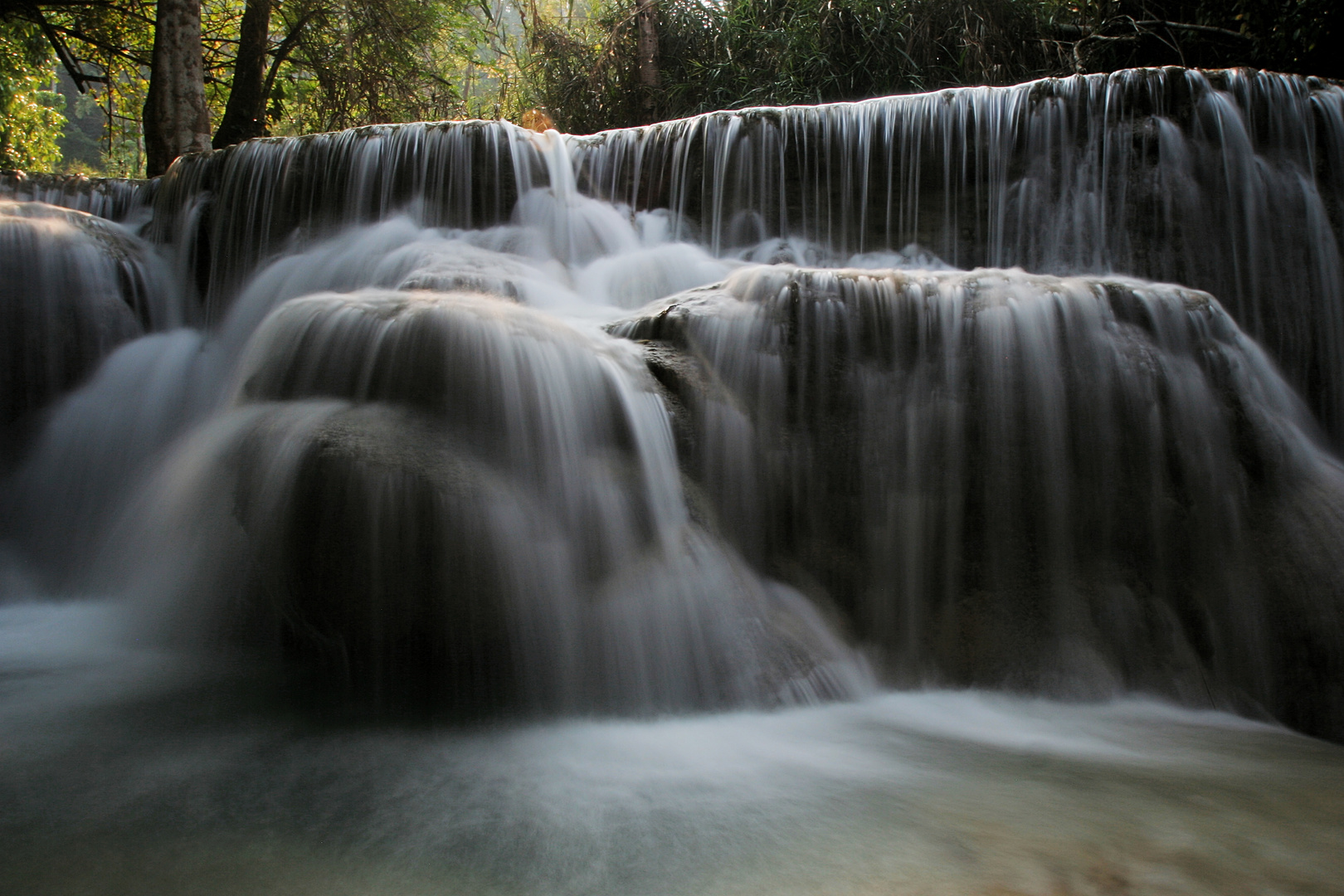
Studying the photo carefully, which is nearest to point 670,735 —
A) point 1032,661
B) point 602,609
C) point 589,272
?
point 602,609

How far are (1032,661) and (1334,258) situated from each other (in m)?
4.09

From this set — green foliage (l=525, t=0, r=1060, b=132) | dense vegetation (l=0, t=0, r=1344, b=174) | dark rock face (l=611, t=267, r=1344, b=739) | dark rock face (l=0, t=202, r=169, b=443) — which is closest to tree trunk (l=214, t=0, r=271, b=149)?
dense vegetation (l=0, t=0, r=1344, b=174)

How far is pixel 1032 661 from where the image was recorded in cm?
358

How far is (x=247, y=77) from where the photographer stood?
11.0 m

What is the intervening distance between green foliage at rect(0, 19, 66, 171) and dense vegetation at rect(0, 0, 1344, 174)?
0.11 ft

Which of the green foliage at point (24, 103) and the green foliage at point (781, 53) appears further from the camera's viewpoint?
the green foliage at point (24, 103)

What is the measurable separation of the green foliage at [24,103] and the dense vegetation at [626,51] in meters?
0.03

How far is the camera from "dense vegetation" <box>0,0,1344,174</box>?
849cm

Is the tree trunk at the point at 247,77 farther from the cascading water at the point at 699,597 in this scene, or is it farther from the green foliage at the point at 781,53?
the cascading water at the point at 699,597

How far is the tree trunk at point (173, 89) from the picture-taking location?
9414 millimetres

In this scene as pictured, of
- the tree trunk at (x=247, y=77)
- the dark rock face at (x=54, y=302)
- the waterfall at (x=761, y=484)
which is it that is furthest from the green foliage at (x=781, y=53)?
the dark rock face at (x=54, y=302)

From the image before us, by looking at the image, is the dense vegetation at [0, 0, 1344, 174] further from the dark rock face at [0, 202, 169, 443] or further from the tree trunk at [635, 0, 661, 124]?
the dark rock face at [0, 202, 169, 443]

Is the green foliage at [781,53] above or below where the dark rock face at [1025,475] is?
above

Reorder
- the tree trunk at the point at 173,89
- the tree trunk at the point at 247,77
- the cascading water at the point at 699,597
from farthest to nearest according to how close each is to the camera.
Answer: the tree trunk at the point at 247,77, the tree trunk at the point at 173,89, the cascading water at the point at 699,597
